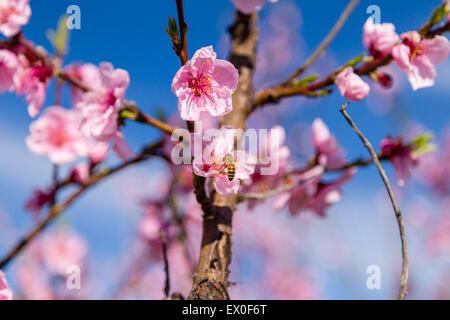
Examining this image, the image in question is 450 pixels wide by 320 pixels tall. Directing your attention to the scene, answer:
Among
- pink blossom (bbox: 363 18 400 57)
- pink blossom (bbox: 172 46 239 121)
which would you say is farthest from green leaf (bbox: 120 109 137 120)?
pink blossom (bbox: 363 18 400 57)

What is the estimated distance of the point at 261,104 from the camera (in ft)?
5.67

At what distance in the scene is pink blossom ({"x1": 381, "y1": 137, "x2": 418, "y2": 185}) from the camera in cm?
174

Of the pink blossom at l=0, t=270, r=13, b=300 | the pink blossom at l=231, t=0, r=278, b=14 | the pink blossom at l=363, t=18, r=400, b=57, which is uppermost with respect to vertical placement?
the pink blossom at l=231, t=0, r=278, b=14

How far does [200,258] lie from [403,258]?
548 mm

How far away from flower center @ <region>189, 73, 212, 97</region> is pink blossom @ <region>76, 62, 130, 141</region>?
1.10 feet

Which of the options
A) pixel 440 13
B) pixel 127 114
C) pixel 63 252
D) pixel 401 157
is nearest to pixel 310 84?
pixel 440 13

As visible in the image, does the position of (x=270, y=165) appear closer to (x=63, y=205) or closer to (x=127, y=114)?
(x=127, y=114)

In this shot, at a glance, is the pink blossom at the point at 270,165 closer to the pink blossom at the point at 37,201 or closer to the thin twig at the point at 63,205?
the thin twig at the point at 63,205

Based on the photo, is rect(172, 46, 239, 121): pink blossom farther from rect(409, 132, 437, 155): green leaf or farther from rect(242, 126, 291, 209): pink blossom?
rect(409, 132, 437, 155): green leaf

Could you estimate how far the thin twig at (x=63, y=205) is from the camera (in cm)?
149

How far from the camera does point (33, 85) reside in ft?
5.07

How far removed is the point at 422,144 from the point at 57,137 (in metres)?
1.95
